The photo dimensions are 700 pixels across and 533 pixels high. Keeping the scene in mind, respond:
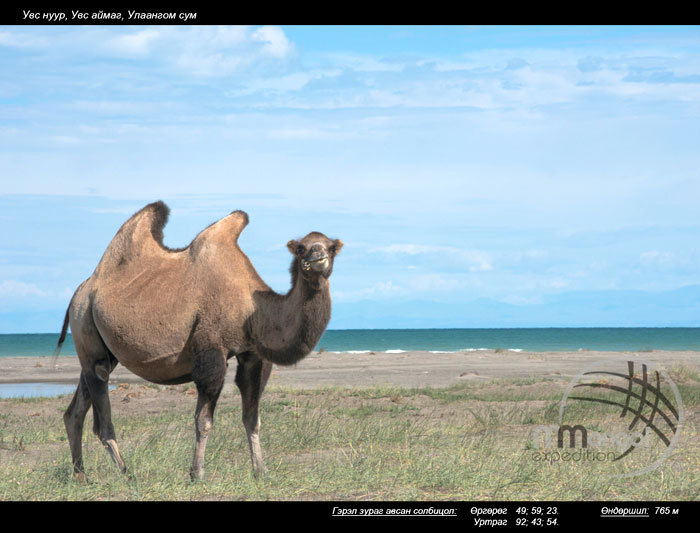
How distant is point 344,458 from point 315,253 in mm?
2988

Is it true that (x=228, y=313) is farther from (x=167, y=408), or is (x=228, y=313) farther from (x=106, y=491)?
(x=167, y=408)

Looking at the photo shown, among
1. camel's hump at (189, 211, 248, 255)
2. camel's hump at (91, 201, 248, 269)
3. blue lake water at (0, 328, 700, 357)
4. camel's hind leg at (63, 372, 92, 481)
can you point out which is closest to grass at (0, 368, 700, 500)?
camel's hind leg at (63, 372, 92, 481)

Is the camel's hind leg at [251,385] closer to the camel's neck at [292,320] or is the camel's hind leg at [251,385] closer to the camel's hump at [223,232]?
the camel's neck at [292,320]

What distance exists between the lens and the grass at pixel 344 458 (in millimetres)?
7387

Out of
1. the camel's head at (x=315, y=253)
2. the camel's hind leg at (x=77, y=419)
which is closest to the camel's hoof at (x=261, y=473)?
the camel's hind leg at (x=77, y=419)

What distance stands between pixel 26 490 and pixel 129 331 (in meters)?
1.82

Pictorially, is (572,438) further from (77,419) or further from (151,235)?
(77,419)

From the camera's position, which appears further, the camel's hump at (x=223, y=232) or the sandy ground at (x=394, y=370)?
the sandy ground at (x=394, y=370)

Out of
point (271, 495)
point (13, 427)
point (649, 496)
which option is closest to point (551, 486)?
point (649, 496)

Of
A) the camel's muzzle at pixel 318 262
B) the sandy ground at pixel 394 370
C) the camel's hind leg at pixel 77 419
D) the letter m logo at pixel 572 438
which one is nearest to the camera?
the camel's muzzle at pixel 318 262

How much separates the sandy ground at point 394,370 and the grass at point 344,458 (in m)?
8.27

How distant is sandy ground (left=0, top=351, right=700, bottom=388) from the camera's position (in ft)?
76.5

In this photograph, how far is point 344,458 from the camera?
29.7ft

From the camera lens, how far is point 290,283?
793cm
